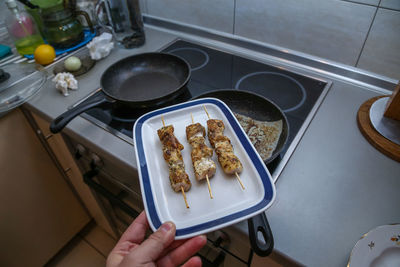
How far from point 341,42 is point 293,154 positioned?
487mm

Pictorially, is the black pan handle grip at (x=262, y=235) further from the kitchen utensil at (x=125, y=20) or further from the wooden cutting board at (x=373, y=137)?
the kitchen utensil at (x=125, y=20)

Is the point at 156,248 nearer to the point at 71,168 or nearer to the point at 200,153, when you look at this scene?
the point at 200,153

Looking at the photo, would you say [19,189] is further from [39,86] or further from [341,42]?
[341,42]

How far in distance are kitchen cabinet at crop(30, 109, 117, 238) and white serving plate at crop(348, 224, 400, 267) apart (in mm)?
945

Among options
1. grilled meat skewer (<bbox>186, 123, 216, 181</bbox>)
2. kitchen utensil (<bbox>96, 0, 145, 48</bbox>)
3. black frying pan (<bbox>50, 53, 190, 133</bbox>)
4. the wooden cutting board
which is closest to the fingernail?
grilled meat skewer (<bbox>186, 123, 216, 181</bbox>)

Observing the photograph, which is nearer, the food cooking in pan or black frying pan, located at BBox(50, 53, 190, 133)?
the food cooking in pan

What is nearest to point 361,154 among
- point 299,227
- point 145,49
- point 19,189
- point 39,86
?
point 299,227

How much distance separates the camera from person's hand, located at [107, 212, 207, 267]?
45 cm

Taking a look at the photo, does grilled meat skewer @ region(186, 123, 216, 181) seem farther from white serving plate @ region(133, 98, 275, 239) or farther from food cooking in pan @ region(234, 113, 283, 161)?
food cooking in pan @ region(234, 113, 283, 161)

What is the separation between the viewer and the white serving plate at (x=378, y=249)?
0.47 metres

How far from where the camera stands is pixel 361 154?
2.22 ft

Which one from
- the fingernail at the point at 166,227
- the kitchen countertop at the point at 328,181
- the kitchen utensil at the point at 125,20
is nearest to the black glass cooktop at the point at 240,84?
the kitchen countertop at the point at 328,181

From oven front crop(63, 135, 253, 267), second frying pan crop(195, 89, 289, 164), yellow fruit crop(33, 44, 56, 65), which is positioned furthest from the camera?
yellow fruit crop(33, 44, 56, 65)

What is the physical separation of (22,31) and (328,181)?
1273mm
